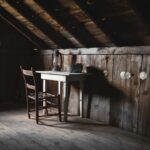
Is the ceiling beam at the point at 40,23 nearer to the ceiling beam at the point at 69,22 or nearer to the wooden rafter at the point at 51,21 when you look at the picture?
the wooden rafter at the point at 51,21

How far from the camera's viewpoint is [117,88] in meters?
3.67

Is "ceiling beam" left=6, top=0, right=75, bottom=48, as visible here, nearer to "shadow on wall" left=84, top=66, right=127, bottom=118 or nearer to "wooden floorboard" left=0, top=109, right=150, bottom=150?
"shadow on wall" left=84, top=66, right=127, bottom=118

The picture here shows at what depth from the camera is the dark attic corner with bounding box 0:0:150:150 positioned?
9.80 ft

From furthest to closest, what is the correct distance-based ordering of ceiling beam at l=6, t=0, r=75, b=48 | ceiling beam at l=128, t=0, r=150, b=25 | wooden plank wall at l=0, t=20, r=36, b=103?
wooden plank wall at l=0, t=20, r=36, b=103
ceiling beam at l=6, t=0, r=75, b=48
ceiling beam at l=128, t=0, r=150, b=25

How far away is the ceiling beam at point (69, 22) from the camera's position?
3.54 m

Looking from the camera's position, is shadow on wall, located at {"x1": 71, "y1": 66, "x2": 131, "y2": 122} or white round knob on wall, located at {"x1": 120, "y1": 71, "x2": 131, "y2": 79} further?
shadow on wall, located at {"x1": 71, "y1": 66, "x2": 131, "y2": 122}

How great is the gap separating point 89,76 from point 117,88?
0.61 meters

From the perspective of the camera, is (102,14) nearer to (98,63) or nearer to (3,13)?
(98,63)

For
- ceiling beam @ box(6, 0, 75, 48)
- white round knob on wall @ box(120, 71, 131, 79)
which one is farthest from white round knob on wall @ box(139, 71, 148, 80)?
ceiling beam @ box(6, 0, 75, 48)

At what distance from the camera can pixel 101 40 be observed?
3777mm

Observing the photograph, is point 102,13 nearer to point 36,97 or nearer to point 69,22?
point 69,22

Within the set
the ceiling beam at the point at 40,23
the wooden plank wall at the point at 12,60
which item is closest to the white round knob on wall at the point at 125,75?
the ceiling beam at the point at 40,23

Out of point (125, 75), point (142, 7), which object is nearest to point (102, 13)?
point (142, 7)

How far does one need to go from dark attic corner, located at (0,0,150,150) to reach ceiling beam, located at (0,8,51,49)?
2 cm
